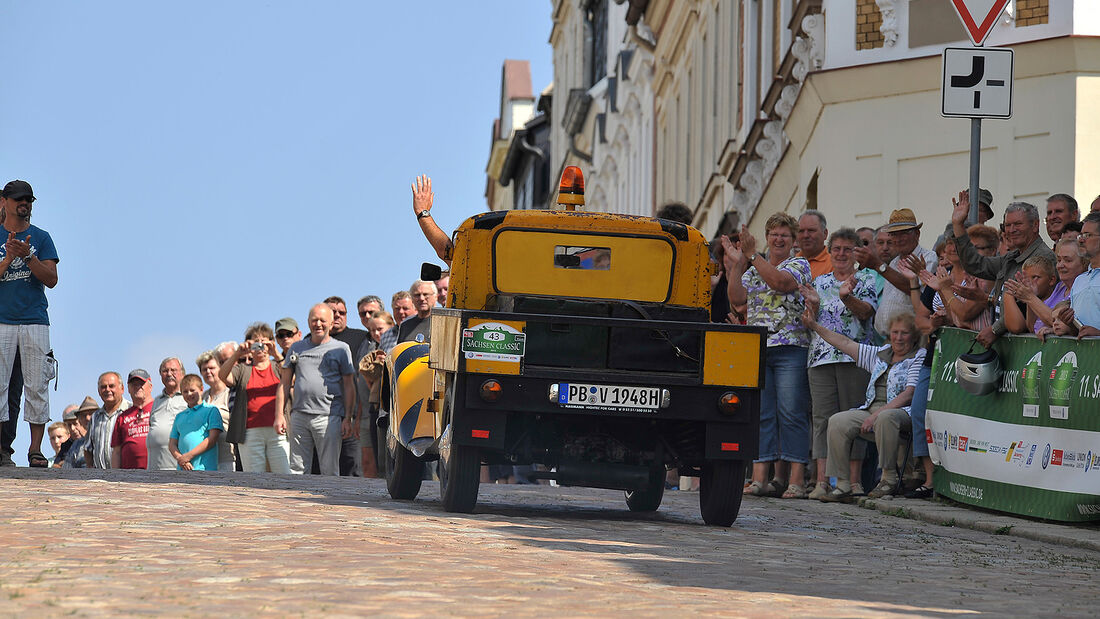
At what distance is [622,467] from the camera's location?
39.6 feet

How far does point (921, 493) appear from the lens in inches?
591

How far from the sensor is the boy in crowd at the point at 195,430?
66.5ft

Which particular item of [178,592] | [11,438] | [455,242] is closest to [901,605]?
[178,592]

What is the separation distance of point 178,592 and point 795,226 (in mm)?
9974

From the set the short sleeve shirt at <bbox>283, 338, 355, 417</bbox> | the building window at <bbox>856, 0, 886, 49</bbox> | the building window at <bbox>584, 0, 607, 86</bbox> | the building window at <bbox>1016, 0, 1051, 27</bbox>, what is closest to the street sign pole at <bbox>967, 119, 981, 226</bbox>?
the building window at <bbox>1016, 0, 1051, 27</bbox>

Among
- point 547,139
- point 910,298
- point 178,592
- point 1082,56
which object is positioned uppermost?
point 547,139

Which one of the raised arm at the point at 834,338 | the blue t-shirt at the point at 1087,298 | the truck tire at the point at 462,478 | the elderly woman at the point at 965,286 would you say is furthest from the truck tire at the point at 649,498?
the blue t-shirt at the point at 1087,298

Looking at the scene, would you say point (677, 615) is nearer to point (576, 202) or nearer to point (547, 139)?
point (576, 202)

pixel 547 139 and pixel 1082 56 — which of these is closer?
pixel 1082 56

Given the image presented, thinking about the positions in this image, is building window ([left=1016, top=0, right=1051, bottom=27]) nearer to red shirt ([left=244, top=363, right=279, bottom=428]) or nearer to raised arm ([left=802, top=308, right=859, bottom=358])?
raised arm ([left=802, top=308, right=859, bottom=358])

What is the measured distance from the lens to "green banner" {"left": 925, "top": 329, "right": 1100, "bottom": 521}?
1230cm

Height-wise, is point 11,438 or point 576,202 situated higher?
point 576,202

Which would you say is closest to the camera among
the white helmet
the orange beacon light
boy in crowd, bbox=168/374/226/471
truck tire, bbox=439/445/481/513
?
truck tire, bbox=439/445/481/513

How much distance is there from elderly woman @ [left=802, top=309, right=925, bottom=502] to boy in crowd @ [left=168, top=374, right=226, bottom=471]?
7.27 m
